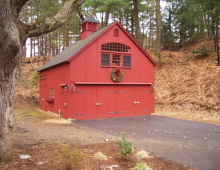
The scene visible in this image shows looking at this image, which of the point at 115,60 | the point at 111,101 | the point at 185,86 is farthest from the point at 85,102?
the point at 185,86

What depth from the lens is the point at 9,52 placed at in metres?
3.91

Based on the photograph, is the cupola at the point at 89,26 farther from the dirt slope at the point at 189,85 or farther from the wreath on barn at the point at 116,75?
the dirt slope at the point at 189,85

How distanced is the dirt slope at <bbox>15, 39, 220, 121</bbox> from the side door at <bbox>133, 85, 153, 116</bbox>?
1981 mm

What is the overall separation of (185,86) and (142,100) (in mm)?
5081

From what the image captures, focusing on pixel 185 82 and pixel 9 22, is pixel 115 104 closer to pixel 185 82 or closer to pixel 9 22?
pixel 185 82

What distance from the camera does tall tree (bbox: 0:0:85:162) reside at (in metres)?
3.68

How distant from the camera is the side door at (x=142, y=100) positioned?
14.1 metres

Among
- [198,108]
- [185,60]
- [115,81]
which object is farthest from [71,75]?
[185,60]

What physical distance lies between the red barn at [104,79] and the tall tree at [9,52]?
7.30 m

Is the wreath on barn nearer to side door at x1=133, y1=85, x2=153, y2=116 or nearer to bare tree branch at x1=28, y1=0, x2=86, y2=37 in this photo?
side door at x1=133, y1=85, x2=153, y2=116

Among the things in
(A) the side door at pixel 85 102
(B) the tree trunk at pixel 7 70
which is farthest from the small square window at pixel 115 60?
(B) the tree trunk at pixel 7 70

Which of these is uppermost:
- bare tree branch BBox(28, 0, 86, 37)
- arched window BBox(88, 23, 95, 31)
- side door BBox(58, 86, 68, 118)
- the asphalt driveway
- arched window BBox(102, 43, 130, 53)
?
arched window BBox(88, 23, 95, 31)

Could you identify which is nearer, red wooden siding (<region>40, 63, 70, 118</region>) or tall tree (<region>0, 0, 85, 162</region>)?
tall tree (<region>0, 0, 85, 162</region>)

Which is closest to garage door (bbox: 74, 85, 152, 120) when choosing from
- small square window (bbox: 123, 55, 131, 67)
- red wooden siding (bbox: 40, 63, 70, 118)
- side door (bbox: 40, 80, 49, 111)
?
red wooden siding (bbox: 40, 63, 70, 118)
